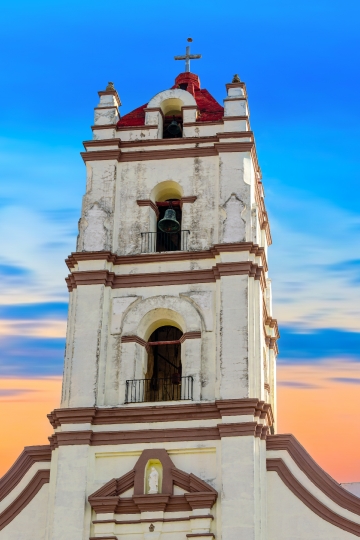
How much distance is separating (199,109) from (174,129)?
2.67 feet

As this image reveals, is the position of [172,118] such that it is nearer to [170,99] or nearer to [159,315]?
[170,99]

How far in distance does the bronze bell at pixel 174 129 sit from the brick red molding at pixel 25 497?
29.7 feet

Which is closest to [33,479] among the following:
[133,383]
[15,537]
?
[15,537]

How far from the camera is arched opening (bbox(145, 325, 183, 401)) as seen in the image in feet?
81.9

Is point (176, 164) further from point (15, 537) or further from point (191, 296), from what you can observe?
point (15, 537)

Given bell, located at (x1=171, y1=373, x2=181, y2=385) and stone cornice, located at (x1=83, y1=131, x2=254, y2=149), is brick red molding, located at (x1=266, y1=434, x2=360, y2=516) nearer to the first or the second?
bell, located at (x1=171, y1=373, x2=181, y2=385)

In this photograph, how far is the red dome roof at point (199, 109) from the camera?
89.9 feet

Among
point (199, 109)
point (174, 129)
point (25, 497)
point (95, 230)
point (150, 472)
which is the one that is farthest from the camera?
point (199, 109)

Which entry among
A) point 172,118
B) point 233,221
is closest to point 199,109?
point 172,118

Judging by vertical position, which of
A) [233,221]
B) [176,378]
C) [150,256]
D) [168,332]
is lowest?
[176,378]

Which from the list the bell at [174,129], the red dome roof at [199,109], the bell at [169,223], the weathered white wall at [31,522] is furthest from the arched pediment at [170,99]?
the weathered white wall at [31,522]

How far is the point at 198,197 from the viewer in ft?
84.8

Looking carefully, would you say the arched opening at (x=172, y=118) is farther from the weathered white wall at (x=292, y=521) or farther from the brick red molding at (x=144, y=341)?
the weathered white wall at (x=292, y=521)

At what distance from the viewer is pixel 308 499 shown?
2239 centimetres
